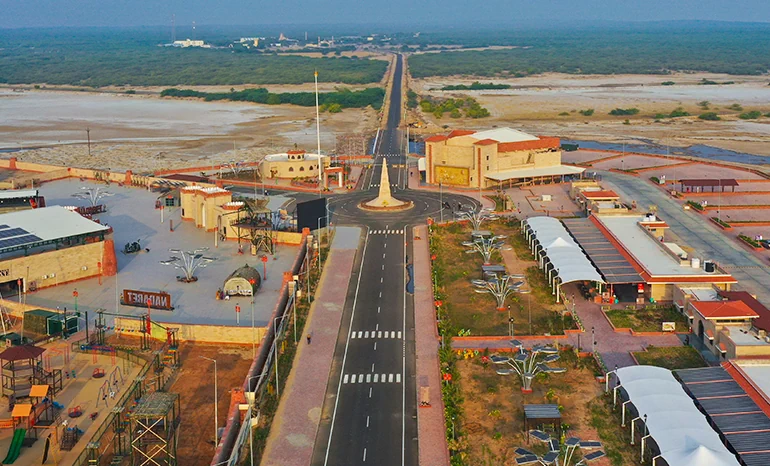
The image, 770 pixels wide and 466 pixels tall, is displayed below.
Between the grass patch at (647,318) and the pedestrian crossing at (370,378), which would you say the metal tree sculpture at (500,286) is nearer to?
the grass patch at (647,318)

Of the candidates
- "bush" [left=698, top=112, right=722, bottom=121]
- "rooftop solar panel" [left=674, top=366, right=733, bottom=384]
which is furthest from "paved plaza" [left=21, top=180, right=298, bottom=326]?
Result: "bush" [left=698, top=112, right=722, bottom=121]

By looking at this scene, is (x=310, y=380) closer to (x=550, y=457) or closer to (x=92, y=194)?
(x=550, y=457)

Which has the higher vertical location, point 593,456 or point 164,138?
point 164,138

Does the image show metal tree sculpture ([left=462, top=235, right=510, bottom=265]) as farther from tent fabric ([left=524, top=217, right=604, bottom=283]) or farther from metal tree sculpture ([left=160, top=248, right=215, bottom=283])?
metal tree sculpture ([left=160, top=248, right=215, bottom=283])

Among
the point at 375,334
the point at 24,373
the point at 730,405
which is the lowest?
the point at 375,334

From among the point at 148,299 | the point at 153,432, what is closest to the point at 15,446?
the point at 153,432
